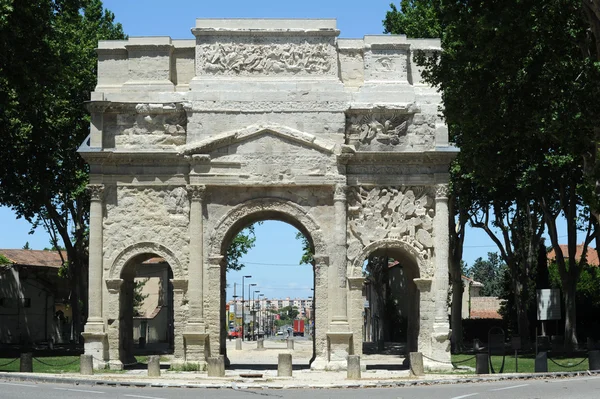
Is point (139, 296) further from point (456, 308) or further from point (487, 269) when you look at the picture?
point (487, 269)

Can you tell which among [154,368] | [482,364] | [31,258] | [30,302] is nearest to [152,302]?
[31,258]

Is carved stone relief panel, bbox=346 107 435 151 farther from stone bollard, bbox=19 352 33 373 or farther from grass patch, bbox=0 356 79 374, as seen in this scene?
stone bollard, bbox=19 352 33 373

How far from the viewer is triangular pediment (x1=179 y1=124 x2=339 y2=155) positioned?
35156mm

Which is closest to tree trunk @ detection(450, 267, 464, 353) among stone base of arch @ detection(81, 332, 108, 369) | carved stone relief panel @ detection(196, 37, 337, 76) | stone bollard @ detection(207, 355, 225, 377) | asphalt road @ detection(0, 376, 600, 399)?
carved stone relief panel @ detection(196, 37, 337, 76)

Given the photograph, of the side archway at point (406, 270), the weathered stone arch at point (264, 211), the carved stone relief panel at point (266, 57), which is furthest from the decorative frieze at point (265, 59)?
the side archway at point (406, 270)

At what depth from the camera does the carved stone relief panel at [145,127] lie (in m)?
35.8

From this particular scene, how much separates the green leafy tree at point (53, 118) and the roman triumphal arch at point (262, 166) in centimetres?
266

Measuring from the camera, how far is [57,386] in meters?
27.1

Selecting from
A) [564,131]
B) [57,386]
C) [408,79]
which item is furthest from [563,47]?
[57,386]

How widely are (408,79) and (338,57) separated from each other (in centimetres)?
265

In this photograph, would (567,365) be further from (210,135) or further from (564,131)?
(210,135)

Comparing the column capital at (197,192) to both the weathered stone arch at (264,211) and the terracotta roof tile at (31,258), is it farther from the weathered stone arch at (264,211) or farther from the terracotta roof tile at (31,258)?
the terracotta roof tile at (31,258)

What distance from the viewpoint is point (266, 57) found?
3609 centimetres

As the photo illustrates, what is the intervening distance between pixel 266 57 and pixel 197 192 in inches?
213
